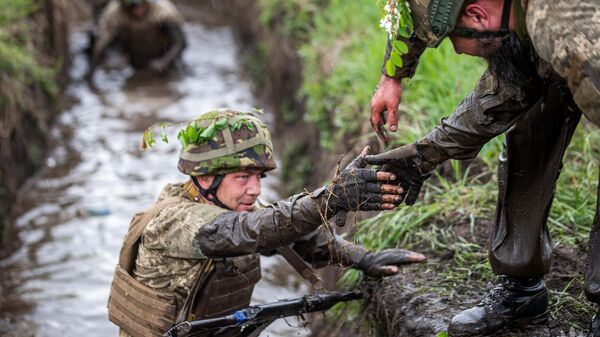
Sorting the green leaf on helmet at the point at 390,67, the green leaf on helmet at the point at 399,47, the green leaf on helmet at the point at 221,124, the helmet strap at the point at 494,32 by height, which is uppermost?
the helmet strap at the point at 494,32

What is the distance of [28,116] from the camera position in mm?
8227

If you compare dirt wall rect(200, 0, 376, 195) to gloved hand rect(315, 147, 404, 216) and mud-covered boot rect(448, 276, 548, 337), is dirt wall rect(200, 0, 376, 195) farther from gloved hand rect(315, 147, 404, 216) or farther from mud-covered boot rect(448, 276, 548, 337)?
gloved hand rect(315, 147, 404, 216)

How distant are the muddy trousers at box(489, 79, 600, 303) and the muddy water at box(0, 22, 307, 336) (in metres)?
1.35

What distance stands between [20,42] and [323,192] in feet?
19.3

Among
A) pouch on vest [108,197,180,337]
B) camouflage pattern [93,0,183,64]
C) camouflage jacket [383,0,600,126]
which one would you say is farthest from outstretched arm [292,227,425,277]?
camouflage pattern [93,0,183,64]

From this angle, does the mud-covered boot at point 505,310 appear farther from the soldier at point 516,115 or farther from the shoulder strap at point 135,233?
the shoulder strap at point 135,233

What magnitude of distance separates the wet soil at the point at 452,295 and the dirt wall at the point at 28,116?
150 inches

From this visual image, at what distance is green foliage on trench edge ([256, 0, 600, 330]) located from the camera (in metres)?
4.22

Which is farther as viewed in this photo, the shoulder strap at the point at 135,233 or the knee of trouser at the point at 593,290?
the shoulder strap at the point at 135,233

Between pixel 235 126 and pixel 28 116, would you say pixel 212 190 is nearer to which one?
pixel 235 126

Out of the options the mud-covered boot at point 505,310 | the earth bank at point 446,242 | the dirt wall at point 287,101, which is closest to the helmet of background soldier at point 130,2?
the dirt wall at point 287,101

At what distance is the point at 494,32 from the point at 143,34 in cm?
960

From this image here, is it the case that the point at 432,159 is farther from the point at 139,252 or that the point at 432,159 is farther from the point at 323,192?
the point at 139,252

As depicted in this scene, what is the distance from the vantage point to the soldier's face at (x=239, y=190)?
384 cm
